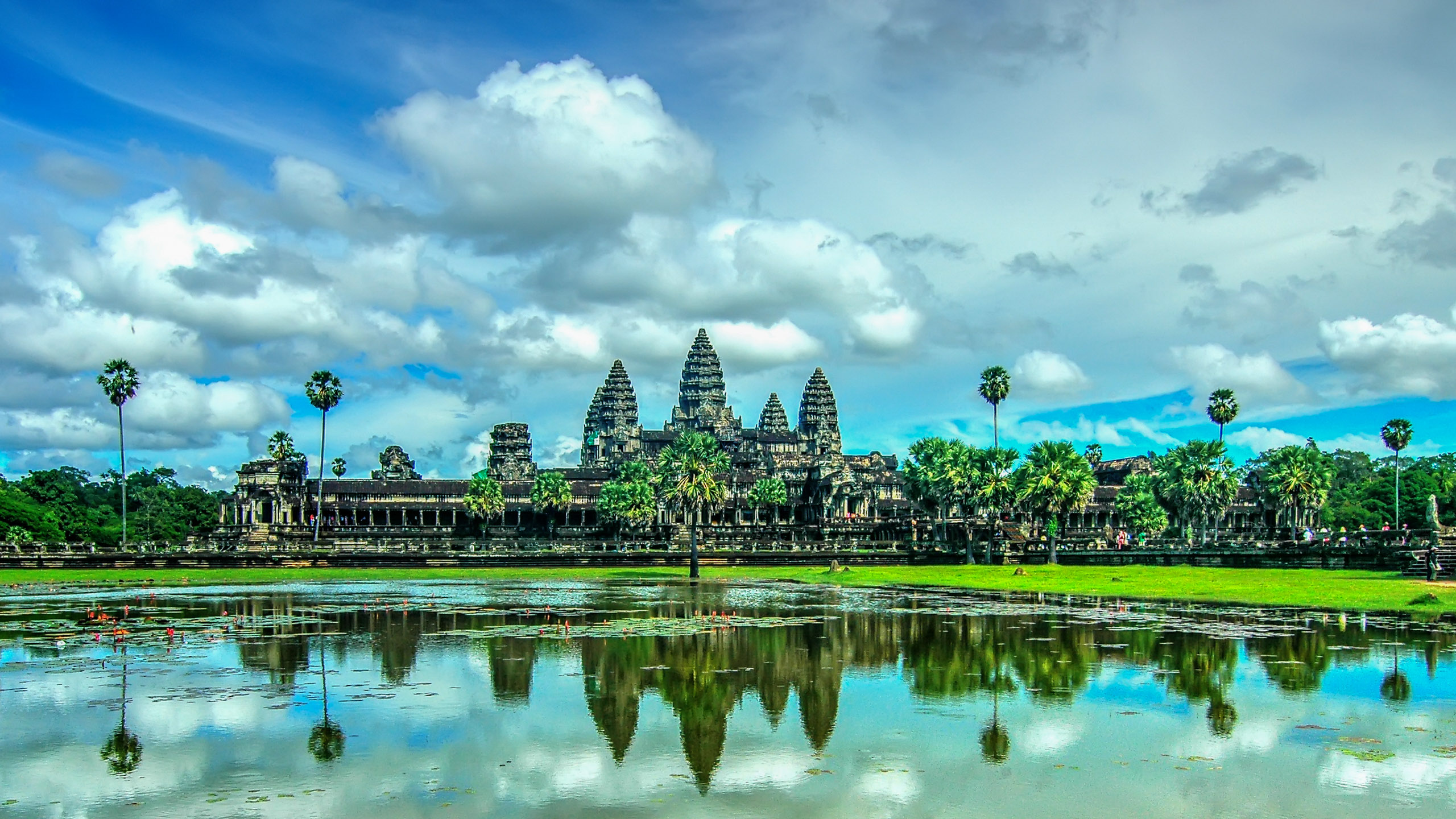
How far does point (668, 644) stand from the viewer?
2830 centimetres

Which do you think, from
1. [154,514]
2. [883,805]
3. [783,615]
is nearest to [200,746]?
[883,805]

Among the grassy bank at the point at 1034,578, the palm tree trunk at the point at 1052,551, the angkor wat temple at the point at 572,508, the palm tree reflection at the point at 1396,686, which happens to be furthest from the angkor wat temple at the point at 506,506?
the palm tree reflection at the point at 1396,686

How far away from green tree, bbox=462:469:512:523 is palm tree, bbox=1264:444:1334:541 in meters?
86.5

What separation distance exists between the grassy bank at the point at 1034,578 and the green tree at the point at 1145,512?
171 feet

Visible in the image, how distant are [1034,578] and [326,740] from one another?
4597 centimetres

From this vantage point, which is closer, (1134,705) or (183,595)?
(1134,705)

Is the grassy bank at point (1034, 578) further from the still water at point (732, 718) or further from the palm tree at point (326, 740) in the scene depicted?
the palm tree at point (326, 740)

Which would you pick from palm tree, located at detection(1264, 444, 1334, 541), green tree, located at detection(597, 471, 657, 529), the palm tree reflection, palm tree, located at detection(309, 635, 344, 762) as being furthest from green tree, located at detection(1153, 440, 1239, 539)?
palm tree, located at detection(309, 635, 344, 762)

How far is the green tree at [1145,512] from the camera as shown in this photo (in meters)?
122

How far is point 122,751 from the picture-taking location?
1642 cm

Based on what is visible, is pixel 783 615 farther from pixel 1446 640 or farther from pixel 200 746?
pixel 200 746

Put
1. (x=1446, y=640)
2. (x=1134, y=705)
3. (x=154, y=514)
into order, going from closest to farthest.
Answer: (x=1134, y=705) → (x=1446, y=640) → (x=154, y=514)

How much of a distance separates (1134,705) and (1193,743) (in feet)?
9.78

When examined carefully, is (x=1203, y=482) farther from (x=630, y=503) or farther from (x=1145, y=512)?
(x=630, y=503)
